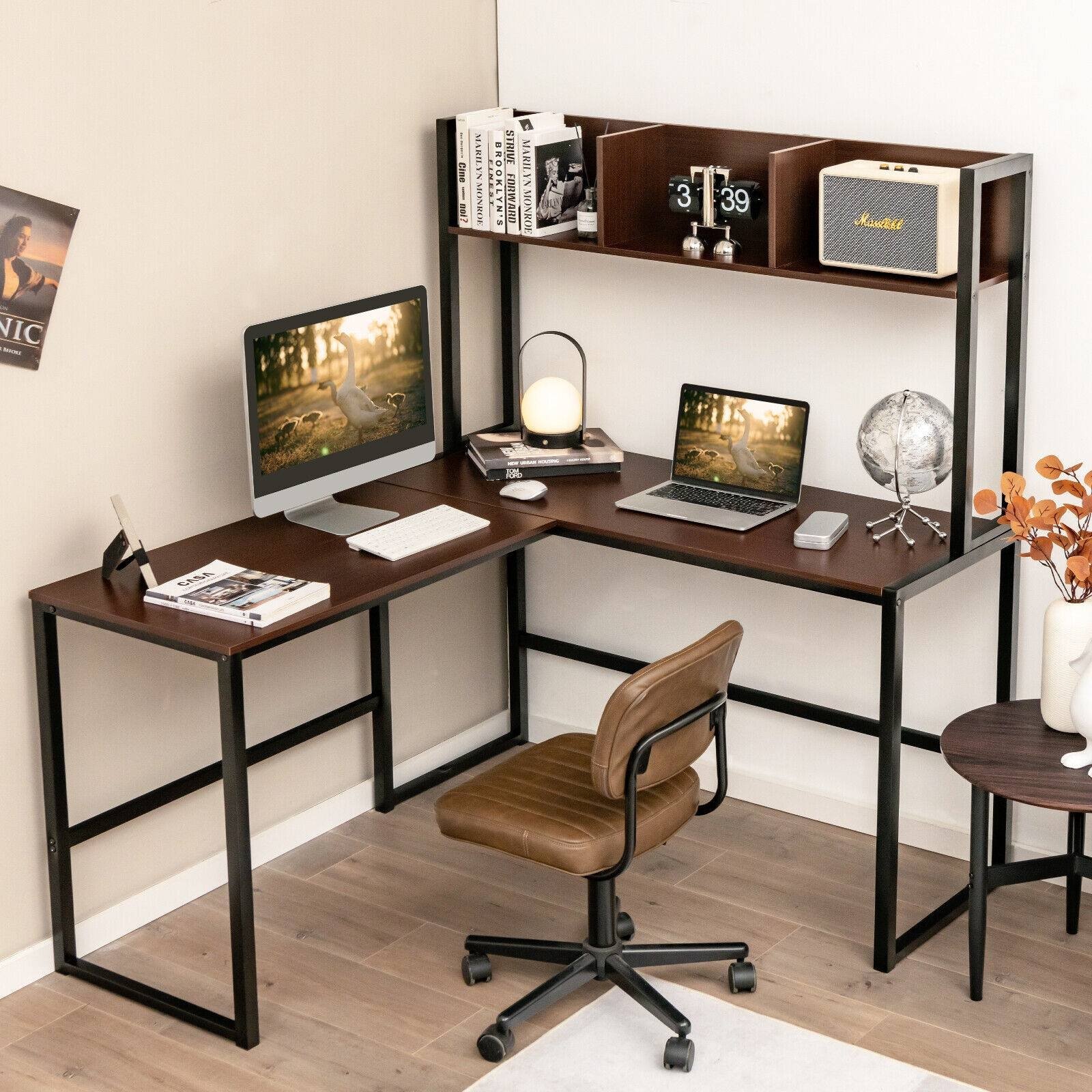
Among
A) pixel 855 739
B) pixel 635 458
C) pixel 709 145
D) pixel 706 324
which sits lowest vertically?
pixel 855 739

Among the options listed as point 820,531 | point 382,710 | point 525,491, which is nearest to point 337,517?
point 525,491

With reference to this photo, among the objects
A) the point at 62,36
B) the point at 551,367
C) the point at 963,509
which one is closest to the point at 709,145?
the point at 551,367

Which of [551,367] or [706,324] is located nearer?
[706,324]

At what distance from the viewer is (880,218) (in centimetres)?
334

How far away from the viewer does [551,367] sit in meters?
4.29

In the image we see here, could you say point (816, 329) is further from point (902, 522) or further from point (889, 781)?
point (889, 781)

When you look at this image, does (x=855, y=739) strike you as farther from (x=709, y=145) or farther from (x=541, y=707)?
(x=709, y=145)

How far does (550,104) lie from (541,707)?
1593 millimetres

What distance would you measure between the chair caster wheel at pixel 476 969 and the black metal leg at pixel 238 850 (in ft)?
1.40

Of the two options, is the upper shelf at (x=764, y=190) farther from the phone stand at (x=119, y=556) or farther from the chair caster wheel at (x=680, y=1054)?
the chair caster wheel at (x=680, y=1054)

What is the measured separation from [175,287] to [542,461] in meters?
0.95

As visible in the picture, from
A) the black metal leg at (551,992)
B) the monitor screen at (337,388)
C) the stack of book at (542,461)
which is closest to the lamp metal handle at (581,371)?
the stack of book at (542,461)

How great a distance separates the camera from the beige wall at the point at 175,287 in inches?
127

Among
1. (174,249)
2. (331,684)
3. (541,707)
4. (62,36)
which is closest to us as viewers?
(62,36)
